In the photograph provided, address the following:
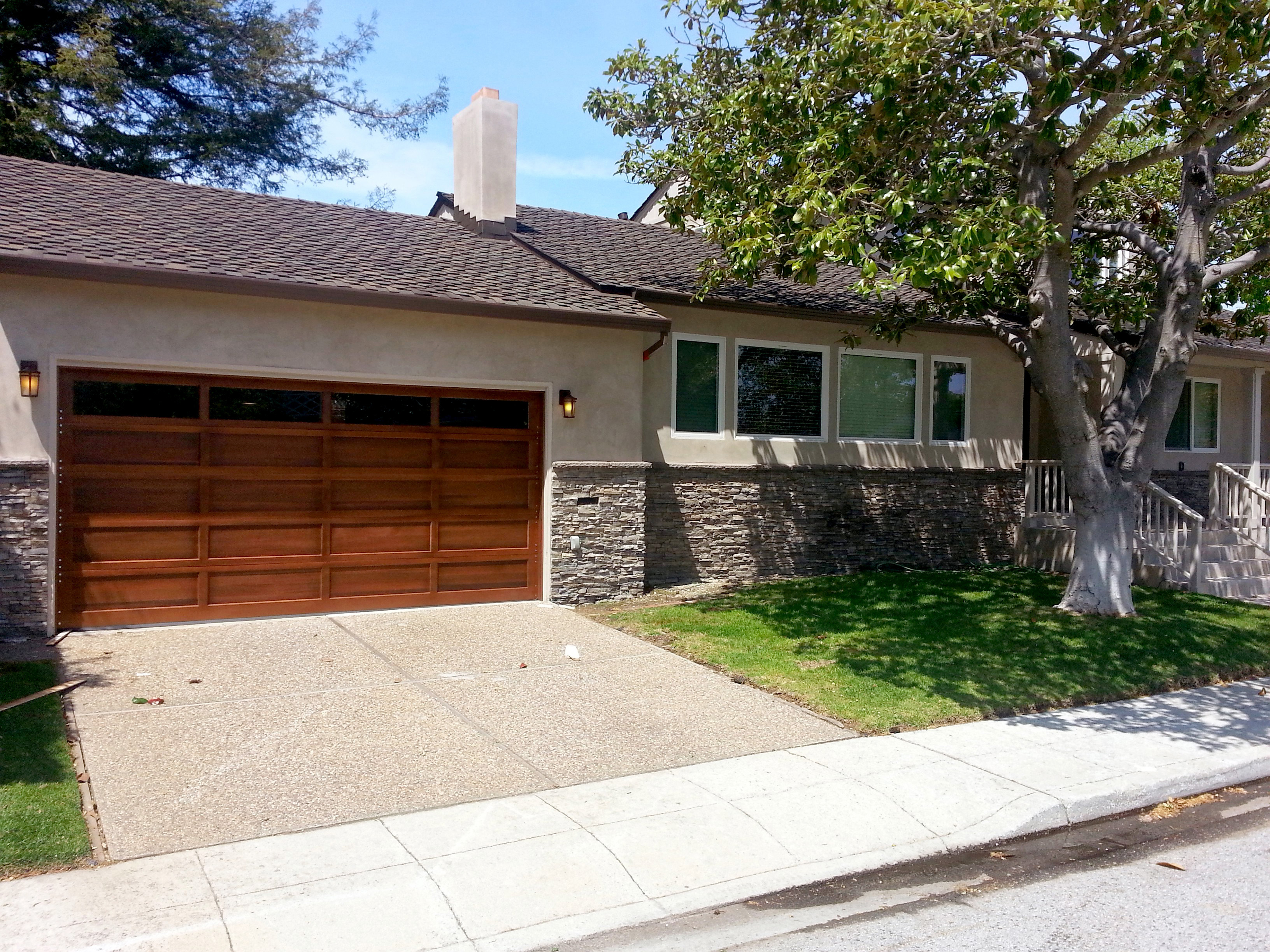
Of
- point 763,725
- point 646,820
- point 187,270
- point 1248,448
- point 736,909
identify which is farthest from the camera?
point 1248,448

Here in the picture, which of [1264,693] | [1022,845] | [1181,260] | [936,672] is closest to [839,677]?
[936,672]

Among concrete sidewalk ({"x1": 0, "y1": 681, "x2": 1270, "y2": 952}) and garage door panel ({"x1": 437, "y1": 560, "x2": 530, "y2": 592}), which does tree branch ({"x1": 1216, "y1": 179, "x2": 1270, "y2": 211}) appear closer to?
concrete sidewalk ({"x1": 0, "y1": 681, "x2": 1270, "y2": 952})

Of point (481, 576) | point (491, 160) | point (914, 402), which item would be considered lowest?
point (481, 576)

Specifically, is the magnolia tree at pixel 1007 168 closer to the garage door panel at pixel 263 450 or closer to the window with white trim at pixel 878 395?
the window with white trim at pixel 878 395

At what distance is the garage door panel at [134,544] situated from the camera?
30.7ft

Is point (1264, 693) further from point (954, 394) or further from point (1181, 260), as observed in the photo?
point (954, 394)

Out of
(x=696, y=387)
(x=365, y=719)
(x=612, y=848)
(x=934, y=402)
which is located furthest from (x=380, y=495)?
(x=934, y=402)

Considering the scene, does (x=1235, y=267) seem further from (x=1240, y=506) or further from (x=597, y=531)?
(x=597, y=531)

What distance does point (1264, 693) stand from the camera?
29.0 feet

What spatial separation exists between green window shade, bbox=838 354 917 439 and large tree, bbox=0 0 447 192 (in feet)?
51.2

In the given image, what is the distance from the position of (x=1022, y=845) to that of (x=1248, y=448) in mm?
16725

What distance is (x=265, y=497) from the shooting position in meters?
10.1

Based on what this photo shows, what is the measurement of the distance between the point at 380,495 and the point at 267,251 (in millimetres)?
2868

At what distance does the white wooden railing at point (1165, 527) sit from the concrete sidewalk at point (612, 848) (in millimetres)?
6414
